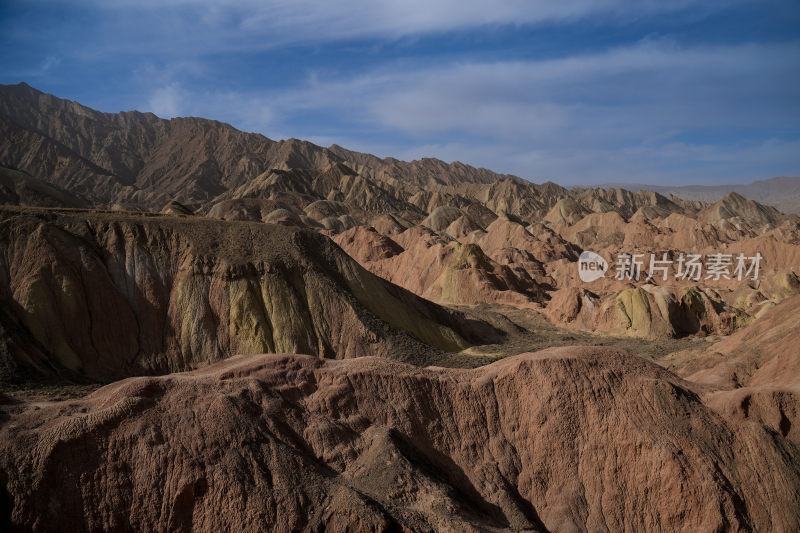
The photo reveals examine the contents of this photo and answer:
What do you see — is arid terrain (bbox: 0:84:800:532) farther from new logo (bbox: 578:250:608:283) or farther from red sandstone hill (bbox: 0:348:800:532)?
new logo (bbox: 578:250:608:283)

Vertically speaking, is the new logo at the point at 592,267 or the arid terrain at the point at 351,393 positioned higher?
the new logo at the point at 592,267

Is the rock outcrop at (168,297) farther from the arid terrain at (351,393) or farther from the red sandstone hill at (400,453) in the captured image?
the red sandstone hill at (400,453)

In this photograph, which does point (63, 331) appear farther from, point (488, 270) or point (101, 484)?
point (488, 270)

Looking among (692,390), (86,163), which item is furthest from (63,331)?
(86,163)

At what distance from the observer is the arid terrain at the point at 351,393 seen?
11453 millimetres

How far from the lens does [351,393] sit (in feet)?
45.8

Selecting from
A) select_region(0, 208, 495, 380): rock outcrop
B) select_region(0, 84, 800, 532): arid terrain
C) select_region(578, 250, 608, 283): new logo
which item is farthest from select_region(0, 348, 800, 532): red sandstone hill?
select_region(578, 250, 608, 283): new logo

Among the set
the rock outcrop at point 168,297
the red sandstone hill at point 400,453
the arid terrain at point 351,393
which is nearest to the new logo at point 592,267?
the arid terrain at point 351,393

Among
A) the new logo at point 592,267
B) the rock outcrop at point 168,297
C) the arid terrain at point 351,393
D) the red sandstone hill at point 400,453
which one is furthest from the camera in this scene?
the new logo at point 592,267

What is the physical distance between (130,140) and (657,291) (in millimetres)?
178188

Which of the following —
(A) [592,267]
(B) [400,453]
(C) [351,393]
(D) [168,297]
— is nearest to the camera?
(B) [400,453]

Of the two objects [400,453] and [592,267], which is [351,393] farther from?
[592,267]

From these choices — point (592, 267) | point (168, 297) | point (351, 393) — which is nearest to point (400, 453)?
point (351, 393)

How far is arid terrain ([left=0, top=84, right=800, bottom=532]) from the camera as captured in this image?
11.5 meters
